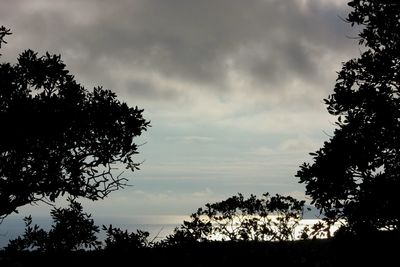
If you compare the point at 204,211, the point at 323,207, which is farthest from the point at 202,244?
the point at 204,211

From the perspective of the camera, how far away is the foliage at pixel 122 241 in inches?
486

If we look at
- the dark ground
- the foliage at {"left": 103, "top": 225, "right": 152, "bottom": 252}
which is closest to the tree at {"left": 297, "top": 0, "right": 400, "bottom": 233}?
the dark ground

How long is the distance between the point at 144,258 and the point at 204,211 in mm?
15584

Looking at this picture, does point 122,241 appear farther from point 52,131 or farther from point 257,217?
point 257,217

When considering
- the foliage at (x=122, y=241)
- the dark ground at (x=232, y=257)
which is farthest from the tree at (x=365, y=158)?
the foliage at (x=122, y=241)

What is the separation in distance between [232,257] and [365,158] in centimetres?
552

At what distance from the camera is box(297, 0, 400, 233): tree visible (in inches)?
555

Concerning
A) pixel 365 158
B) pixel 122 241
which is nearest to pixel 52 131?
pixel 122 241

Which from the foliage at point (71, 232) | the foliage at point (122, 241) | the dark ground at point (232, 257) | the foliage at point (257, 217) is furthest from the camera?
the foliage at point (257, 217)

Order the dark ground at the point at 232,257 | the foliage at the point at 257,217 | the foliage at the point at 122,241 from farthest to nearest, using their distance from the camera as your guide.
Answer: the foliage at the point at 257,217 < the foliage at the point at 122,241 < the dark ground at the point at 232,257

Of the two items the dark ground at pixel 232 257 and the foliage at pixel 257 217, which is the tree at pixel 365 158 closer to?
the dark ground at pixel 232 257

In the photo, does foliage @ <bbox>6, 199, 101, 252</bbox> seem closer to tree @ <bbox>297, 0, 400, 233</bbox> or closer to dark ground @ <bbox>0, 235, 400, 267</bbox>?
dark ground @ <bbox>0, 235, 400, 267</bbox>

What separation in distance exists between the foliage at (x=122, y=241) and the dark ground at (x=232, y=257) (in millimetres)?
146

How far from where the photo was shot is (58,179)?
14.4 meters
